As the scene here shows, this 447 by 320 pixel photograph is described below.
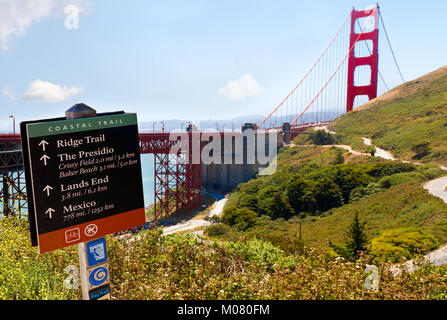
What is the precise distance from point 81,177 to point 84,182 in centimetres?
11

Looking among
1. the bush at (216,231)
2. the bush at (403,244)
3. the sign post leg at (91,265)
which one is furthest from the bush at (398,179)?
the sign post leg at (91,265)

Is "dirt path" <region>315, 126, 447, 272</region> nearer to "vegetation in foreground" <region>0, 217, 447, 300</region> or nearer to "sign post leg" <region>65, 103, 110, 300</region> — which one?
"vegetation in foreground" <region>0, 217, 447, 300</region>

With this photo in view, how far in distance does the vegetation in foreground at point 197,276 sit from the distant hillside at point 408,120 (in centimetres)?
3558

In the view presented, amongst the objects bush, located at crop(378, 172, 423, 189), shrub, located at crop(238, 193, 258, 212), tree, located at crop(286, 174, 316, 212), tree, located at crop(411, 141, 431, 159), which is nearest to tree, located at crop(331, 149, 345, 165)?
tree, located at crop(411, 141, 431, 159)

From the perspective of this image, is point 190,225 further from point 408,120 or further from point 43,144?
point 408,120

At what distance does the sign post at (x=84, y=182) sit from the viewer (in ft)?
17.5

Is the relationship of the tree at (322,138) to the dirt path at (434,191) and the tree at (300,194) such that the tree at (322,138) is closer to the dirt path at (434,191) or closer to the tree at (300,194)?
the dirt path at (434,191)

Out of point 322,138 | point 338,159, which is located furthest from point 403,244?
point 322,138

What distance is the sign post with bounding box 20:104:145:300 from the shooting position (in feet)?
17.5

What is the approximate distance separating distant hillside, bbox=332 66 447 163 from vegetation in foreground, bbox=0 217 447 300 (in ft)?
117
